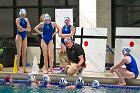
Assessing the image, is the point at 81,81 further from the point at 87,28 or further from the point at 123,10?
the point at 123,10

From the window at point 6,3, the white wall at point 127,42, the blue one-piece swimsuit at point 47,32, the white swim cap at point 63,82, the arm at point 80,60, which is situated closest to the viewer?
the white swim cap at point 63,82

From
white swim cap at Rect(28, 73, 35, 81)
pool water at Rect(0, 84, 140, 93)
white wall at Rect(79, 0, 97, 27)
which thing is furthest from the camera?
white wall at Rect(79, 0, 97, 27)

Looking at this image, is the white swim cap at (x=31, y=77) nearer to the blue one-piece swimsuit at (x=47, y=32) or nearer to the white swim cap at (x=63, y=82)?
the white swim cap at (x=63, y=82)

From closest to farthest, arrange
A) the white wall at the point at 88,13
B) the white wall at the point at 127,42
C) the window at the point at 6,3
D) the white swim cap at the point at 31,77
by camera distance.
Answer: the white swim cap at the point at 31,77
the white wall at the point at 127,42
the white wall at the point at 88,13
the window at the point at 6,3

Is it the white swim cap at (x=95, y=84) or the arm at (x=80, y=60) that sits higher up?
the arm at (x=80, y=60)

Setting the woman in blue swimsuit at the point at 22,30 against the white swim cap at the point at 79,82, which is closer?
the white swim cap at the point at 79,82

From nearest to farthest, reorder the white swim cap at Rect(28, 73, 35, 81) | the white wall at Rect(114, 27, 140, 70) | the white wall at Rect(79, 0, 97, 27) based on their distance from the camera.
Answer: the white swim cap at Rect(28, 73, 35, 81) → the white wall at Rect(114, 27, 140, 70) → the white wall at Rect(79, 0, 97, 27)

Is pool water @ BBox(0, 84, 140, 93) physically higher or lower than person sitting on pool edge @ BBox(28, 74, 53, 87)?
lower

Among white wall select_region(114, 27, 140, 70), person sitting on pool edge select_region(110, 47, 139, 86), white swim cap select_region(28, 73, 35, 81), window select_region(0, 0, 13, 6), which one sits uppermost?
window select_region(0, 0, 13, 6)

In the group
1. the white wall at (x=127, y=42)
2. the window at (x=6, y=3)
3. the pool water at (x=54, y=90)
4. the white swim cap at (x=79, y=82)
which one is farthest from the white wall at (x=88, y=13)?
the window at (x=6, y=3)

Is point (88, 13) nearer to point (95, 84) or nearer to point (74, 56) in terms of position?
point (74, 56)

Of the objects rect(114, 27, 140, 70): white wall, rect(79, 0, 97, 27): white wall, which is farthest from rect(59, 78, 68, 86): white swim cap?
rect(79, 0, 97, 27): white wall

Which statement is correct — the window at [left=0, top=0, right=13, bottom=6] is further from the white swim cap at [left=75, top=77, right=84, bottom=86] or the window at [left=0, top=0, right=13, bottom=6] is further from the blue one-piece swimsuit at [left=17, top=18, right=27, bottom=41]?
the white swim cap at [left=75, top=77, right=84, bottom=86]

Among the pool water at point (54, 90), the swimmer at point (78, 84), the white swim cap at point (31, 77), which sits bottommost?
the pool water at point (54, 90)
